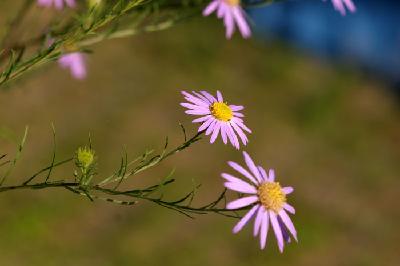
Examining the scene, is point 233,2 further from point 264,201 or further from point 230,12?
point 264,201

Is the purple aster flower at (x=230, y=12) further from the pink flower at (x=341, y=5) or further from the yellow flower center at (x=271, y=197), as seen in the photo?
the yellow flower center at (x=271, y=197)

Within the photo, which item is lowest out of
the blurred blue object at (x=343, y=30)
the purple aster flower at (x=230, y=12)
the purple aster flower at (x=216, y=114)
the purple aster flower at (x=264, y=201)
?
the purple aster flower at (x=264, y=201)

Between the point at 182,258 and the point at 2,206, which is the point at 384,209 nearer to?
the point at 182,258

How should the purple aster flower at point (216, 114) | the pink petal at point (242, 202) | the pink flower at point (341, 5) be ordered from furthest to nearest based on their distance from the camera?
the pink flower at point (341, 5), the purple aster flower at point (216, 114), the pink petal at point (242, 202)

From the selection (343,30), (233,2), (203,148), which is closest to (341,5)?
(233,2)

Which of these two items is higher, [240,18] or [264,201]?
[240,18]

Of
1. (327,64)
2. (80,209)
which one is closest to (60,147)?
(80,209)

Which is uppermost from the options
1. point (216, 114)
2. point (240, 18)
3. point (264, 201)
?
point (240, 18)

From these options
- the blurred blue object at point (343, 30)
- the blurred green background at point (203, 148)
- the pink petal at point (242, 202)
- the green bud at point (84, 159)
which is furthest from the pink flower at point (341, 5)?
the blurred blue object at point (343, 30)
